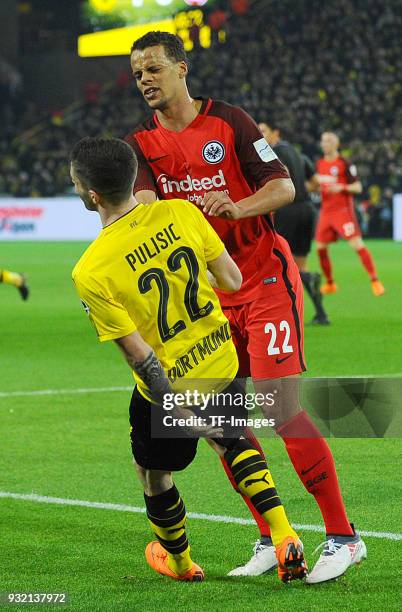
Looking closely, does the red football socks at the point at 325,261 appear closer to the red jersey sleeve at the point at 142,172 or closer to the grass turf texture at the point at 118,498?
the grass turf texture at the point at 118,498

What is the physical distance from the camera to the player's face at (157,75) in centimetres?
511

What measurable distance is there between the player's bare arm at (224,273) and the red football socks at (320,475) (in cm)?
77

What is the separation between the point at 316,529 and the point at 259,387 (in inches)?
37.6

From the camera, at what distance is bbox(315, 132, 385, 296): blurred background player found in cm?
1739

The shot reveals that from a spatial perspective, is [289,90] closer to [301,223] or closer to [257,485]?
[301,223]

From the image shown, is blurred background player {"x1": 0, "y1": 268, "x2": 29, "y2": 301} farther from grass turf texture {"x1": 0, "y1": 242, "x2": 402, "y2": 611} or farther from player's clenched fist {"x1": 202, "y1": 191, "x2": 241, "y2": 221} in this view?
player's clenched fist {"x1": 202, "y1": 191, "x2": 241, "y2": 221}

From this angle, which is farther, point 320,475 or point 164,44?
point 164,44

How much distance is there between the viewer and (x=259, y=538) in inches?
219

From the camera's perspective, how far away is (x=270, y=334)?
5.16 m

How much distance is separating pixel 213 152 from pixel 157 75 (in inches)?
15.9

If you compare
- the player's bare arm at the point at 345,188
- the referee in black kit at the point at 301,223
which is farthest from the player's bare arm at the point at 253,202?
the player's bare arm at the point at 345,188

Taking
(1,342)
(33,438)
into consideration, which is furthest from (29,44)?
(33,438)

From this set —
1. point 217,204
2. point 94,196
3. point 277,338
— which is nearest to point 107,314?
point 94,196

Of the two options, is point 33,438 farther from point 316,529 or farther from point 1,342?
point 1,342
